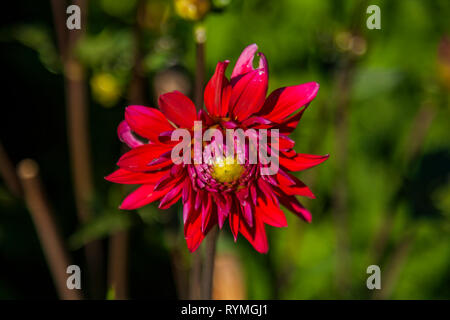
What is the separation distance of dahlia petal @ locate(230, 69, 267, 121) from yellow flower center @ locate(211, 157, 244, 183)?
0.23 ft

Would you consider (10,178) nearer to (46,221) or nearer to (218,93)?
(46,221)

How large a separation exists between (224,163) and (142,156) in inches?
3.5

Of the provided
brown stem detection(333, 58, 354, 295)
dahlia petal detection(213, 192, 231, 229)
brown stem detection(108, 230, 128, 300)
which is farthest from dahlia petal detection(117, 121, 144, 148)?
brown stem detection(333, 58, 354, 295)

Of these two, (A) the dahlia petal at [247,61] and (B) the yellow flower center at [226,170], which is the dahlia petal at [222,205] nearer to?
(B) the yellow flower center at [226,170]

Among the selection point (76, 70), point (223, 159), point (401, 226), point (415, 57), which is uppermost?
point (415, 57)

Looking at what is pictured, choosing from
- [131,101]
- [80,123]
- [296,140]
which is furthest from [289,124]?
[296,140]

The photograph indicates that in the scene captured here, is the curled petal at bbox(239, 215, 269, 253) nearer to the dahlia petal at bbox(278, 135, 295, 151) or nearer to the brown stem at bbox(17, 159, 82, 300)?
the dahlia petal at bbox(278, 135, 295, 151)

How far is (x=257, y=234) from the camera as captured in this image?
0.49 meters

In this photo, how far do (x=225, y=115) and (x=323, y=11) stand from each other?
82 cm

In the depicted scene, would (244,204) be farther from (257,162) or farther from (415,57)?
(415,57)

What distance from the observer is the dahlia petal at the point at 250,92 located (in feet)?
1.38
